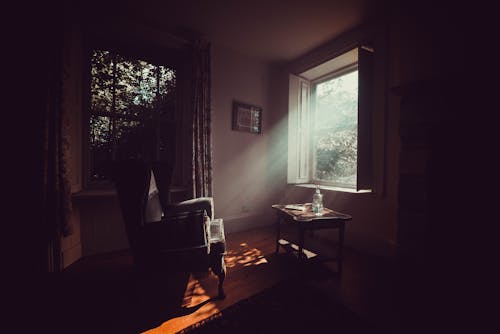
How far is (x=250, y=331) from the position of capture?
1.33 m

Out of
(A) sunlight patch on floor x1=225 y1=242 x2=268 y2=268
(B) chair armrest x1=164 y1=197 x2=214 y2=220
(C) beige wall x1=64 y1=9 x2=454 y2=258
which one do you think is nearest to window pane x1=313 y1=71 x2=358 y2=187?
(C) beige wall x1=64 y1=9 x2=454 y2=258

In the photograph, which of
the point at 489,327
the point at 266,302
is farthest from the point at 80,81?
the point at 489,327

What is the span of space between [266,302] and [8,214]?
2221 mm

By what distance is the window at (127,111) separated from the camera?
259cm

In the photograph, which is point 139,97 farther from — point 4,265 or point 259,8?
point 4,265

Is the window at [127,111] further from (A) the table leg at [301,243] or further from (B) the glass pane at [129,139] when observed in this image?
(A) the table leg at [301,243]

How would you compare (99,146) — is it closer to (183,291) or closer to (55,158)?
(55,158)

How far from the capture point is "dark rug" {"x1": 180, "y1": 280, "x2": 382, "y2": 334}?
1.35 metres

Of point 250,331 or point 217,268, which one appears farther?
point 217,268

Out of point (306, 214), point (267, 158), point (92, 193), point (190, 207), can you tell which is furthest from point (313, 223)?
point (92, 193)

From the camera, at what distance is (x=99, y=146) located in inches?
103

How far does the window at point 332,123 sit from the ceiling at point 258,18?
41 centimetres

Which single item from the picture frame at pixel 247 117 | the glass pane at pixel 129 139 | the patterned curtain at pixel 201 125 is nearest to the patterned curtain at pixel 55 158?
the glass pane at pixel 129 139

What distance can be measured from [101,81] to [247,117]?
190 centimetres
